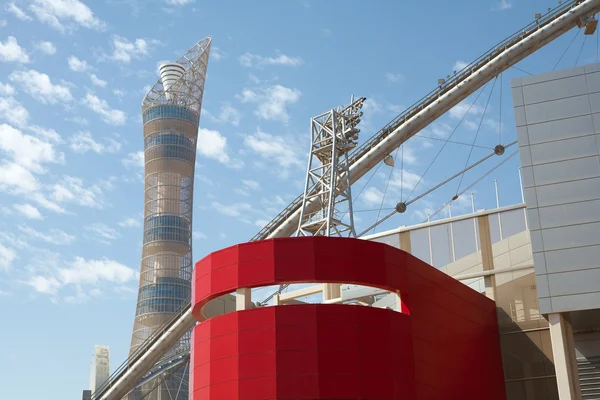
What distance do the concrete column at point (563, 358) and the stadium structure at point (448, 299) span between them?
0.05 m

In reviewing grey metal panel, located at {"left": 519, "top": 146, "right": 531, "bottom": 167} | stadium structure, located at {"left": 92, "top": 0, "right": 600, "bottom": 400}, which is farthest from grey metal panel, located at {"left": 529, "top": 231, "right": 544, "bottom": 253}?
grey metal panel, located at {"left": 519, "top": 146, "right": 531, "bottom": 167}

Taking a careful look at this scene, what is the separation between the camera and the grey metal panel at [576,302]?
33031mm

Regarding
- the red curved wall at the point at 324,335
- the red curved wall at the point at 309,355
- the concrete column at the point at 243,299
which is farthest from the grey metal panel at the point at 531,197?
the concrete column at the point at 243,299

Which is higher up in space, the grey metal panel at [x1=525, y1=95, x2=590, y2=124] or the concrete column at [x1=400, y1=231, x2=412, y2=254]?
the grey metal panel at [x1=525, y1=95, x2=590, y2=124]

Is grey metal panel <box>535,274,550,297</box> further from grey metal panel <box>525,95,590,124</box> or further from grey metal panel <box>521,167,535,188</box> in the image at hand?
grey metal panel <box>525,95,590,124</box>

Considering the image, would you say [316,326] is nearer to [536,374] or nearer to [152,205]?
[536,374]

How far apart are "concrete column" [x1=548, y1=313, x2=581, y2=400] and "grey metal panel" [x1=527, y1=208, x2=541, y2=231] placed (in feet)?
11.4

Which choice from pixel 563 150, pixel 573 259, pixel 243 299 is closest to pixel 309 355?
pixel 243 299

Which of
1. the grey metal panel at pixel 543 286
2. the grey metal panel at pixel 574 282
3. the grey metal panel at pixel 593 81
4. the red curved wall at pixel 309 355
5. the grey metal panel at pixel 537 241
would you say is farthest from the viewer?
the grey metal panel at pixel 593 81

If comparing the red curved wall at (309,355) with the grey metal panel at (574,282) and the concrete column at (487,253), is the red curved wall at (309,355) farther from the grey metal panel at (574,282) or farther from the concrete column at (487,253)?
the concrete column at (487,253)

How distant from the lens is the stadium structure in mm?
31719

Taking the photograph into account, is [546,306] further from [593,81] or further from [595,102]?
[593,81]

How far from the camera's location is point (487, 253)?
143 ft

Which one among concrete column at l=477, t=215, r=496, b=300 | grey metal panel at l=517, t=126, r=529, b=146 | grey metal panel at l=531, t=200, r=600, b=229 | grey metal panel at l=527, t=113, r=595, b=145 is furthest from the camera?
concrete column at l=477, t=215, r=496, b=300
